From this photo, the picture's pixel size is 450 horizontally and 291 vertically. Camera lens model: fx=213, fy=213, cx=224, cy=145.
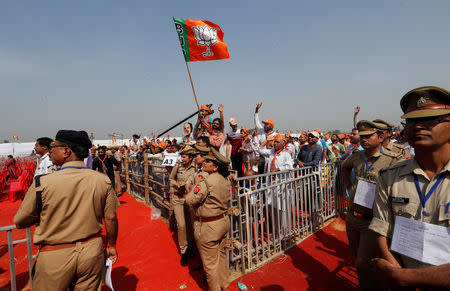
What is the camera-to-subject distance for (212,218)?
3031 millimetres

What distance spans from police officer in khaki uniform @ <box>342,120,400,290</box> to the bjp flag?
16.6 ft

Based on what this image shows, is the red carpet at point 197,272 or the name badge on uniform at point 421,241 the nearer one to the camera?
the name badge on uniform at point 421,241

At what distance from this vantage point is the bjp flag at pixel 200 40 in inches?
255

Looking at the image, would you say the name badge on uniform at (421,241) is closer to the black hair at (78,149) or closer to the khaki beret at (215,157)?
the khaki beret at (215,157)

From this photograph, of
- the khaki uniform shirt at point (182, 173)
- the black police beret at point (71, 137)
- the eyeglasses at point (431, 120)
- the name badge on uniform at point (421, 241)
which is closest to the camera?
the name badge on uniform at point (421, 241)

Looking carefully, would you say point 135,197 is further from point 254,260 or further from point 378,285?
point 378,285

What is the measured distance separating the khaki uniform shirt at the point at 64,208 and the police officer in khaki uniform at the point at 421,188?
8.52 feet

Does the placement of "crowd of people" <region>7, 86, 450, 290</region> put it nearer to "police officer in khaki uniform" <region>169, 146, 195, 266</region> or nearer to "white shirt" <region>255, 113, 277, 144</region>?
"police officer in khaki uniform" <region>169, 146, 195, 266</region>

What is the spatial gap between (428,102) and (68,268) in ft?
10.9

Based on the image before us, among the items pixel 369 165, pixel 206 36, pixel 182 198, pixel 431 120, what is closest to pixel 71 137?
pixel 182 198

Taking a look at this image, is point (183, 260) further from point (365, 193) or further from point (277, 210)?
point (365, 193)

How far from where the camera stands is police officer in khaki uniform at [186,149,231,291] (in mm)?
2982

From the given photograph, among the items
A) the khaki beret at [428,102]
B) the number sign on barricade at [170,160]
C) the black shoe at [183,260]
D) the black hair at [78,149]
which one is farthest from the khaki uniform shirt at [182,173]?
the khaki beret at [428,102]

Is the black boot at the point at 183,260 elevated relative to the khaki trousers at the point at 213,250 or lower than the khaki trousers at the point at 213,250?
lower
